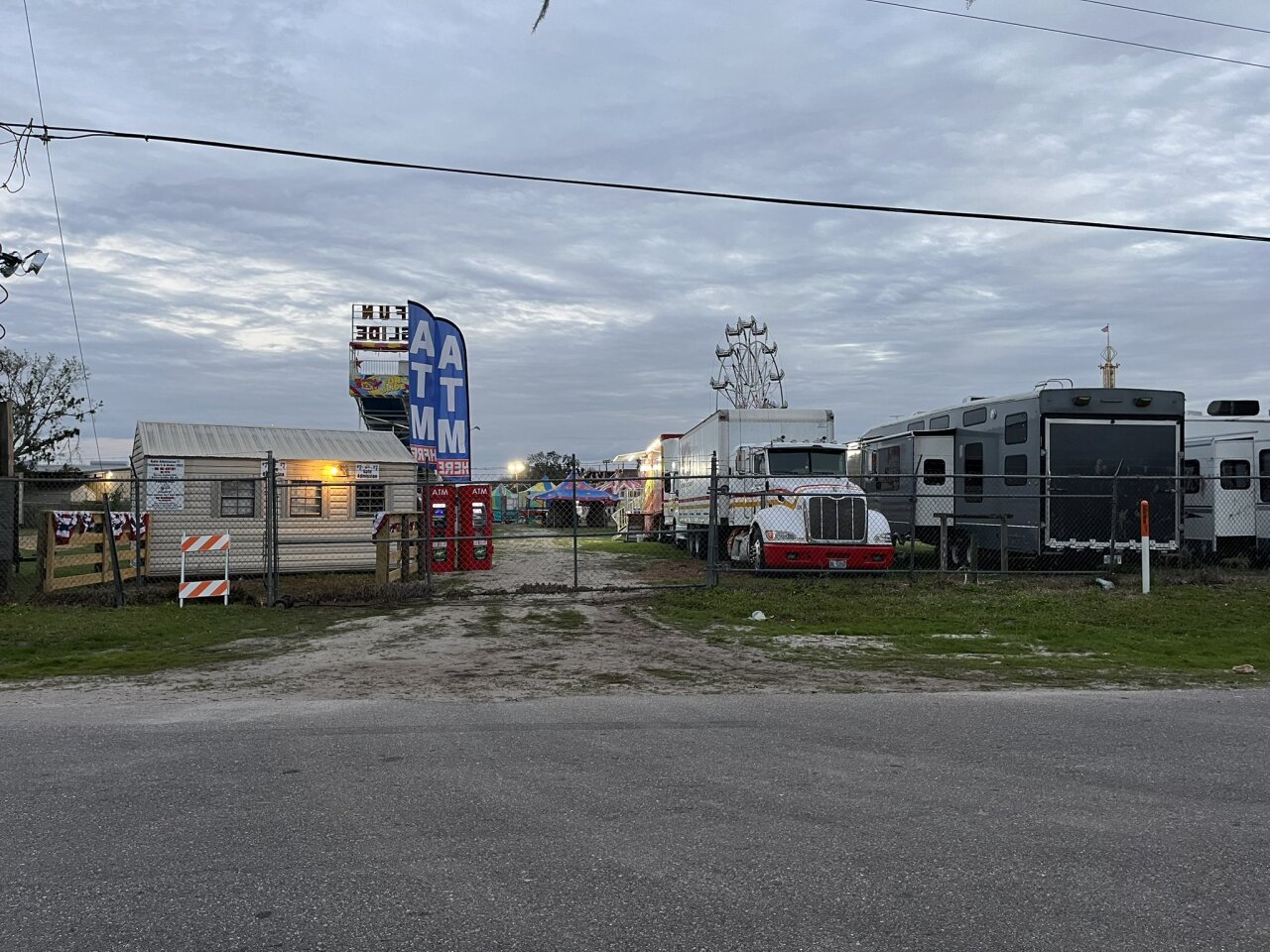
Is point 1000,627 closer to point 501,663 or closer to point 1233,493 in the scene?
point 501,663

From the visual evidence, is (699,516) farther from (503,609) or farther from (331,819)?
(331,819)

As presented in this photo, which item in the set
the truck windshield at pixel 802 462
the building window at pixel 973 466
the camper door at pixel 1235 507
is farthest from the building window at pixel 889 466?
the camper door at pixel 1235 507

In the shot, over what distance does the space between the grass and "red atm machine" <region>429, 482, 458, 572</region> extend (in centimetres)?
725

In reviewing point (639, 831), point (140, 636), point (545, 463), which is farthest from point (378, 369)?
point (545, 463)

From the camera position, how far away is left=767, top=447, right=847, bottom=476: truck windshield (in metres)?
18.9

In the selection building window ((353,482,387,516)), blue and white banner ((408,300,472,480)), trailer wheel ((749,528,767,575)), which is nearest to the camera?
trailer wheel ((749,528,767,575))

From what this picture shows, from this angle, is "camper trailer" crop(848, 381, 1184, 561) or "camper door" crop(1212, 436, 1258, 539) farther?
"camper door" crop(1212, 436, 1258, 539)

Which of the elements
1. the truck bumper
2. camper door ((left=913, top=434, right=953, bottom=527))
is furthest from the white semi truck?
camper door ((left=913, top=434, right=953, bottom=527))

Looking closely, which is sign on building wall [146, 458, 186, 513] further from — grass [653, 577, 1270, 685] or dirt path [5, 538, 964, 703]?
grass [653, 577, 1270, 685]

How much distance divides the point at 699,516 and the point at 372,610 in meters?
9.59

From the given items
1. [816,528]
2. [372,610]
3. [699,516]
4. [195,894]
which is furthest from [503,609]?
[195,894]

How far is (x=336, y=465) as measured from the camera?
21.0 meters

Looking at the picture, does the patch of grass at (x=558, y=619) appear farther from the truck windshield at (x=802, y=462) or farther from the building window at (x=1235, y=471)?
the building window at (x=1235, y=471)

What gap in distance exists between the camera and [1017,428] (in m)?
17.9
